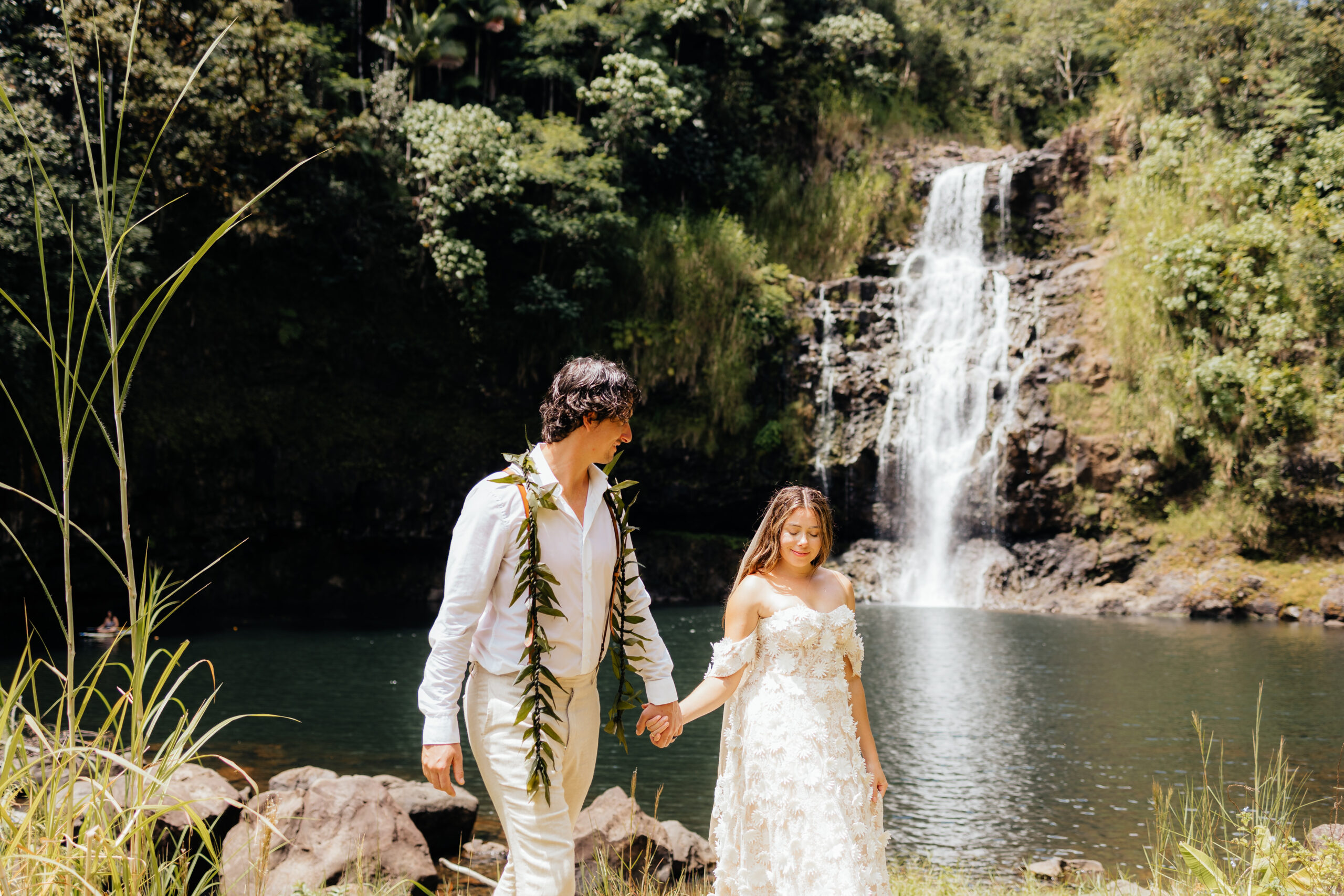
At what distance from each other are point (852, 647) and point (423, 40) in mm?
19694

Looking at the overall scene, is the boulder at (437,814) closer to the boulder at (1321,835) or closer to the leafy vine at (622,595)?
the leafy vine at (622,595)

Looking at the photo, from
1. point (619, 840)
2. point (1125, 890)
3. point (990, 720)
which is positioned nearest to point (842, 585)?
point (1125, 890)

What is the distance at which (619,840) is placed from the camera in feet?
18.2

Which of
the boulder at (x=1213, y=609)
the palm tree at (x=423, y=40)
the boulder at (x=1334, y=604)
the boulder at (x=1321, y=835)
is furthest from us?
the palm tree at (x=423, y=40)

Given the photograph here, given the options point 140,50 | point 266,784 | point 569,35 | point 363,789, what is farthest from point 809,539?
point 569,35

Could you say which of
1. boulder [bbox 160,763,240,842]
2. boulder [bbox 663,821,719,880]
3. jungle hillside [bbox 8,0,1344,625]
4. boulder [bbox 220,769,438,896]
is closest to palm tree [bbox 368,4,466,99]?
jungle hillside [bbox 8,0,1344,625]

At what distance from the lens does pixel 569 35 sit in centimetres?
2067

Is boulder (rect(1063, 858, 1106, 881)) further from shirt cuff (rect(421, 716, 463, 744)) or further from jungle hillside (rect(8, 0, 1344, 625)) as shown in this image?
jungle hillside (rect(8, 0, 1344, 625))

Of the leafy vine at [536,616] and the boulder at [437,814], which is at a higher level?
the leafy vine at [536,616]

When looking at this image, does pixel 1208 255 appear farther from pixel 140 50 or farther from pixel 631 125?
pixel 140 50

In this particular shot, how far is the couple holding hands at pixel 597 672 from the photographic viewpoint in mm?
2717

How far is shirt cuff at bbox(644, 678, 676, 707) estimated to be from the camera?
10.4ft

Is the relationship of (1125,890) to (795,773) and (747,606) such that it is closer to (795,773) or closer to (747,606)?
(795,773)

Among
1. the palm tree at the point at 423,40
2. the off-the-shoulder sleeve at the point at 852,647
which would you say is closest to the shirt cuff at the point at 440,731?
the off-the-shoulder sleeve at the point at 852,647
